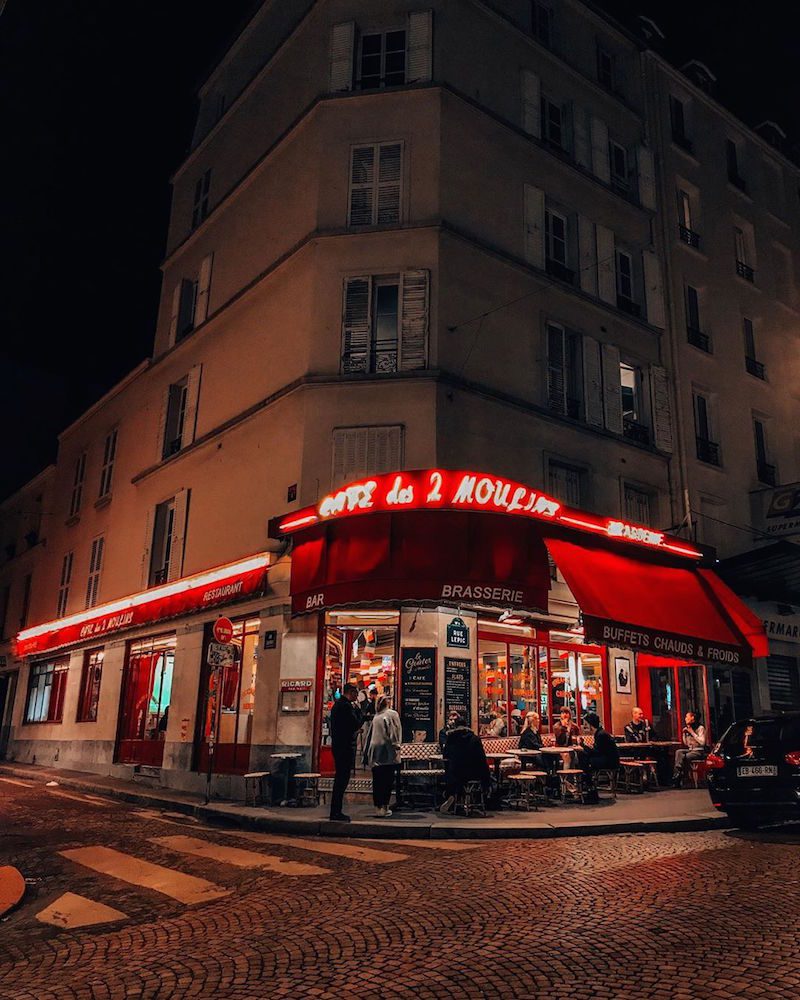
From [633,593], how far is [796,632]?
8.52 meters

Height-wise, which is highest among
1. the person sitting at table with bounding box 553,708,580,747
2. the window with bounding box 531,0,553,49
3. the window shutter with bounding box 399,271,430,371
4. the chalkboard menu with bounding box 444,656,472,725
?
the window with bounding box 531,0,553,49

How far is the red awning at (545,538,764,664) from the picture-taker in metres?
12.7

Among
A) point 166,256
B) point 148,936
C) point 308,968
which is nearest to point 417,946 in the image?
point 308,968

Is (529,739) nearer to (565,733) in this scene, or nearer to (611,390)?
(565,733)

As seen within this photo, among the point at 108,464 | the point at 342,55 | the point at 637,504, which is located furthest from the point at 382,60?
the point at 108,464

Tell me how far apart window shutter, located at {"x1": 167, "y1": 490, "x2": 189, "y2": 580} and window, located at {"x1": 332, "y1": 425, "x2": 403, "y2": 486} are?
16.8ft

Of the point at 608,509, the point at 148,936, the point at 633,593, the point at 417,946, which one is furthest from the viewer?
the point at 608,509

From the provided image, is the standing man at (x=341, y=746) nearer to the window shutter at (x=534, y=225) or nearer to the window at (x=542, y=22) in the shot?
the window shutter at (x=534, y=225)

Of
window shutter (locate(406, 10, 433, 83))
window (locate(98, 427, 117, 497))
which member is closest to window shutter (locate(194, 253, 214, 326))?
window (locate(98, 427, 117, 497))

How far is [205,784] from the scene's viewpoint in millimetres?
14469

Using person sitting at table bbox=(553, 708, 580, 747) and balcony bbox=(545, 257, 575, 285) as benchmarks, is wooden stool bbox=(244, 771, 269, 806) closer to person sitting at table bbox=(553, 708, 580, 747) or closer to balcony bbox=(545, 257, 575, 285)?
person sitting at table bbox=(553, 708, 580, 747)

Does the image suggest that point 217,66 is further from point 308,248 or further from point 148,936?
point 148,936

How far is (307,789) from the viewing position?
40.3 ft

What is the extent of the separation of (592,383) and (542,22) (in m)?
9.11
